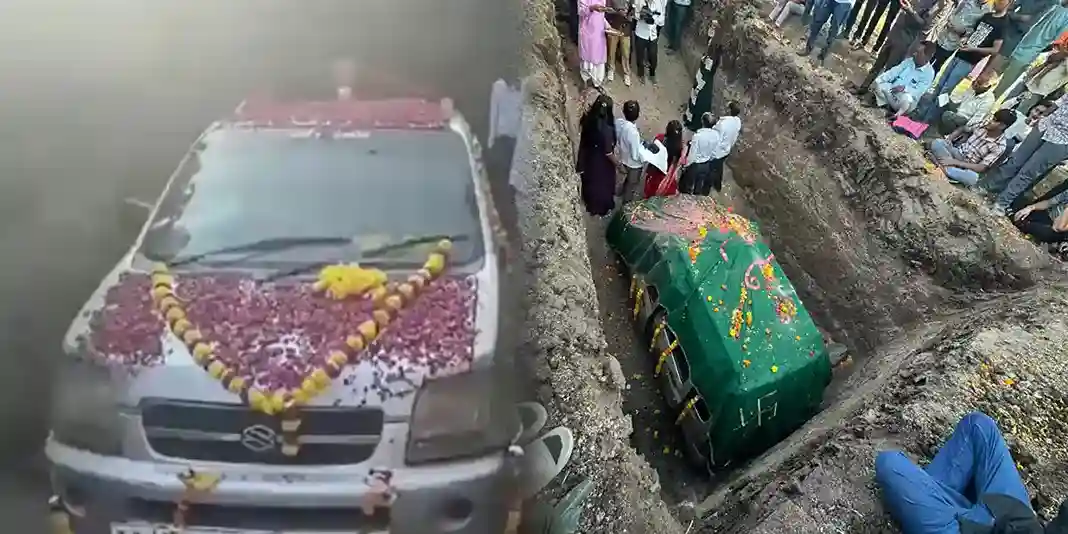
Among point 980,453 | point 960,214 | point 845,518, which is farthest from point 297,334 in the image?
point 960,214

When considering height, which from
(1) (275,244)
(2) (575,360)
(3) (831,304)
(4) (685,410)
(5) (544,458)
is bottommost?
(3) (831,304)

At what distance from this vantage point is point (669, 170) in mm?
5746

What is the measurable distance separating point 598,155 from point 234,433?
170 inches

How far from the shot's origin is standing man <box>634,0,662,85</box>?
21.3 ft

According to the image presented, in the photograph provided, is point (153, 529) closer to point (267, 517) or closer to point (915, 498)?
point (267, 517)

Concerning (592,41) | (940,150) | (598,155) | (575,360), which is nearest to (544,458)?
(575,360)

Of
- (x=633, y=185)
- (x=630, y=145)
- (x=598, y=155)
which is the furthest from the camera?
(x=633, y=185)

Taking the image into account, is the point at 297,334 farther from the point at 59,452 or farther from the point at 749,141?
the point at 749,141

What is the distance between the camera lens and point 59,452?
1132 millimetres

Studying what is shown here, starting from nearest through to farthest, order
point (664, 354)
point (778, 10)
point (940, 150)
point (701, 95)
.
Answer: point (664, 354) < point (940, 150) < point (701, 95) < point (778, 10)

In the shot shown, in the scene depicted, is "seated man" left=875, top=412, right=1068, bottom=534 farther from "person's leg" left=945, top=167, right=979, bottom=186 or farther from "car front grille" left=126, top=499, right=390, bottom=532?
"person's leg" left=945, top=167, right=979, bottom=186

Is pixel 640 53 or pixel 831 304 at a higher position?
pixel 640 53

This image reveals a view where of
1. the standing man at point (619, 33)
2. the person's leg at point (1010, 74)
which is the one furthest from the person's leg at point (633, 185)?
the person's leg at point (1010, 74)

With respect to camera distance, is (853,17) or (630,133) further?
A: (853,17)
